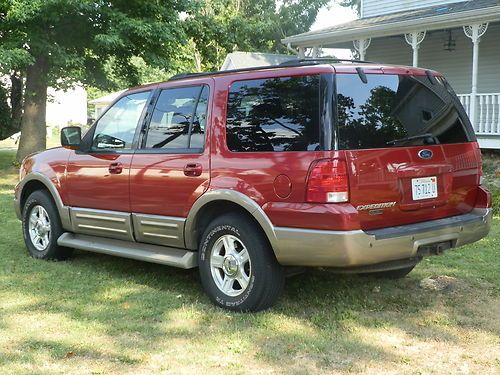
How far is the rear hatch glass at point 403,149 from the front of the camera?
4.24m

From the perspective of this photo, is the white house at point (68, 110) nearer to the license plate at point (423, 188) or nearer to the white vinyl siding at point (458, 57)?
the white vinyl siding at point (458, 57)

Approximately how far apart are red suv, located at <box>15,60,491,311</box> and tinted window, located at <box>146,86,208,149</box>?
1 cm

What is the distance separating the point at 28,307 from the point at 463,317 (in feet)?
11.2

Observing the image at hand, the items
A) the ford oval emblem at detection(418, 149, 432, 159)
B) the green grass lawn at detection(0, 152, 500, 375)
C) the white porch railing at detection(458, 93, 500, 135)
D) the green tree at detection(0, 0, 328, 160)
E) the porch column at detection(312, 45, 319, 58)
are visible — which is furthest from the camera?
the porch column at detection(312, 45, 319, 58)

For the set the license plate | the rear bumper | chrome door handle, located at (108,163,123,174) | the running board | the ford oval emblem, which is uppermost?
the ford oval emblem

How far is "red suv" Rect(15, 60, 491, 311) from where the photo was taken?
166 inches

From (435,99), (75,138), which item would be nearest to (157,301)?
(75,138)

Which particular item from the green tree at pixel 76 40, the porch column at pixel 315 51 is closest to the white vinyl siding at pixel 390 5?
the porch column at pixel 315 51

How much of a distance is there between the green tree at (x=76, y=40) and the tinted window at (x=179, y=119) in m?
10.2

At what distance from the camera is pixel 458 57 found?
17266 millimetres

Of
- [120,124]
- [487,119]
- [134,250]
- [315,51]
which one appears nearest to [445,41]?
[315,51]

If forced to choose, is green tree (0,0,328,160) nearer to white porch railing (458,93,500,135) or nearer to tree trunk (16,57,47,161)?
tree trunk (16,57,47,161)

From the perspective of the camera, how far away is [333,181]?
4121 millimetres

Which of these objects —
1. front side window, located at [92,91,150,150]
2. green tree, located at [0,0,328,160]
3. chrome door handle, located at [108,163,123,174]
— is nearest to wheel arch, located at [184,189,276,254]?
chrome door handle, located at [108,163,123,174]
